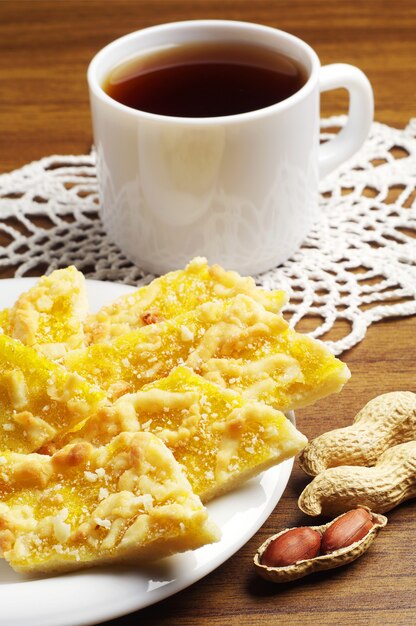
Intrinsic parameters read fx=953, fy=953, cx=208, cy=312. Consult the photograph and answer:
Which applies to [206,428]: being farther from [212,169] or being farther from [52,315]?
[212,169]

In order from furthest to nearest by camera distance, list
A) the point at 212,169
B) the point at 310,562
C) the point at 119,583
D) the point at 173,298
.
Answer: the point at 212,169 → the point at 173,298 → the point at 310,562 → the point at 119,583

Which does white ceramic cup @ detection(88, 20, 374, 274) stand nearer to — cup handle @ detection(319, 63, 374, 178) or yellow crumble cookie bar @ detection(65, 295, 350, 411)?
cup handle @ detection(319, 63, 374, 178)

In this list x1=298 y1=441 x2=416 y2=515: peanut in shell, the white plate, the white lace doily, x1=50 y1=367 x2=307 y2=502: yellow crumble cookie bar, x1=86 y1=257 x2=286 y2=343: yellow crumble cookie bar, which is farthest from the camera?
the white lace doily

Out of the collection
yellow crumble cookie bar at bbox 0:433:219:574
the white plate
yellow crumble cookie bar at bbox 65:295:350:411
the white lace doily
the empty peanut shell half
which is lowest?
the white lace doily

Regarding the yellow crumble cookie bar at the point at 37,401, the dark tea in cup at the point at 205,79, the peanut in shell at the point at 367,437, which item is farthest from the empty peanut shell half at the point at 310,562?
the dark tea in cup at the point at 205,79

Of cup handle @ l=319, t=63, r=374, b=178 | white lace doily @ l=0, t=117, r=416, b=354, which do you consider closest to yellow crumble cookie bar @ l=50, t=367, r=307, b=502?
white lace doily @ l=0, t=117, r=416, b=354

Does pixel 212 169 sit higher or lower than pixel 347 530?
higher

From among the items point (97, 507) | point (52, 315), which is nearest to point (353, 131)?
point (52, 315)
